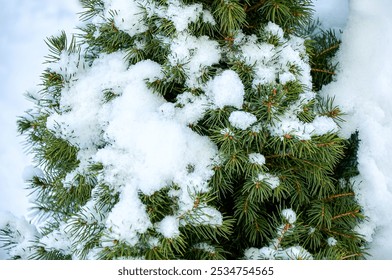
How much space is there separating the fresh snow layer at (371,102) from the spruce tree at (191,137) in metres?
0.06

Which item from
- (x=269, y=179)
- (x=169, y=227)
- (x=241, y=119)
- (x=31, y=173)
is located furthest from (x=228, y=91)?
(x=31, y=173)

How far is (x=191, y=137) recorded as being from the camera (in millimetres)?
1203

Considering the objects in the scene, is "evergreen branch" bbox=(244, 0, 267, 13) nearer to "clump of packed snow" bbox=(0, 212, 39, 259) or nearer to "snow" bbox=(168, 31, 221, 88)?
"snow" bbox=(168, 31, 221, 88)

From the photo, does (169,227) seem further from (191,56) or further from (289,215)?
(191,56)

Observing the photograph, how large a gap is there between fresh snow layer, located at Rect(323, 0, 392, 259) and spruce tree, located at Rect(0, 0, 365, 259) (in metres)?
0.06

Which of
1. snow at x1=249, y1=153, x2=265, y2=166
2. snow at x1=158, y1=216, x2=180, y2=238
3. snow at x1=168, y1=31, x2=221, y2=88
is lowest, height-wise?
snow at x1=158, y1=216, x2=180, y2=238

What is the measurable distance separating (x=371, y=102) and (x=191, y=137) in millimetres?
546

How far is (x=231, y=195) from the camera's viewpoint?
1.30m

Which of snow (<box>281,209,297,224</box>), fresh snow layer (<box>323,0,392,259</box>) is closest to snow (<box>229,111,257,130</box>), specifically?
snow (<box>281,209,297,224</box>)

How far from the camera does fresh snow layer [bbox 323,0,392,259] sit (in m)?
1.38

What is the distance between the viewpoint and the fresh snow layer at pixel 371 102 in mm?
1378

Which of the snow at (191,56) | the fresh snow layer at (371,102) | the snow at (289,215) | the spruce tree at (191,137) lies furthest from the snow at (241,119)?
the fresh snow layer at (371,102)
